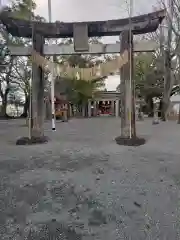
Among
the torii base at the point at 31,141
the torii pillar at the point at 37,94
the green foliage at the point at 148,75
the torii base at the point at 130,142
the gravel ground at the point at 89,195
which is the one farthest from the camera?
the green foliage at the point at 148,75

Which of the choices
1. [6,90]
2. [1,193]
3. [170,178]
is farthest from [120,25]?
[6,90]

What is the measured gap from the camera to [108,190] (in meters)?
3.70

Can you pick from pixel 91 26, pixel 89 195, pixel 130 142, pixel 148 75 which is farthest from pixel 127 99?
pixel 148 75

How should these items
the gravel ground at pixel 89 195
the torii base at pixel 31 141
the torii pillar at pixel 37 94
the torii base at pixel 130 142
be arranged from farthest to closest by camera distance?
the torii pillar at pixel 37 94 → the torii base at pixel 31 141 → the torii base at pixel 130 142 → the gravel ground at pixel 89 195

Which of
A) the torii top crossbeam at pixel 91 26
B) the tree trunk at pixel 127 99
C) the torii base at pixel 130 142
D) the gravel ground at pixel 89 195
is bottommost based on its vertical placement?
the gravel ground at pixel 89 195

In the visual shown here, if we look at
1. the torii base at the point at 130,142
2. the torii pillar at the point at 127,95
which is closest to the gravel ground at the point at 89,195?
the torii base at the point at 130,142

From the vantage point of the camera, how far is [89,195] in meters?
3.53

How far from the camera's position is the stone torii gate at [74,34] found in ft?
24.3

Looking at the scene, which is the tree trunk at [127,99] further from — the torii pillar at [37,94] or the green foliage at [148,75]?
the green foliage at [148,75]

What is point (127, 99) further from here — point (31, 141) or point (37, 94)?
point (31, 141)

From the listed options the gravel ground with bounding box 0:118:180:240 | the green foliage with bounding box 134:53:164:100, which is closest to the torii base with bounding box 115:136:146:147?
the gravel ground with bounding box 0:118:180:240

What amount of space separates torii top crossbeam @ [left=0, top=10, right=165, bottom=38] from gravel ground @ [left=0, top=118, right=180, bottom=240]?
3290 millimetres

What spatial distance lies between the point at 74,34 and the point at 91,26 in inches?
18.8

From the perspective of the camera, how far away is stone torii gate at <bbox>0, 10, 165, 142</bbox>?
741 centimetres
